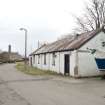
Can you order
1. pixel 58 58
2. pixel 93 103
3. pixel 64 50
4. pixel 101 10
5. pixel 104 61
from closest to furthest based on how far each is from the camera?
pixel 93 103
pixel 104 61
pixel 64 50
pixel 58 58
pixel 101 10

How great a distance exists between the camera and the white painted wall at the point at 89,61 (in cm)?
2406

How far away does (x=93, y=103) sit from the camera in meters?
11.1

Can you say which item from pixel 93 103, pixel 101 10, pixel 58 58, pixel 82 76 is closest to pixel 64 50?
pixel 58 58

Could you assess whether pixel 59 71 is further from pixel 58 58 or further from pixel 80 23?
pixel 80 23

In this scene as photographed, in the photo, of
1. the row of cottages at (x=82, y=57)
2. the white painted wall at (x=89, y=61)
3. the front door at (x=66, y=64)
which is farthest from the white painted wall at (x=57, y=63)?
the white painted wall at (x=89, y=61)

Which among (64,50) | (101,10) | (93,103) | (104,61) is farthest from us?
(101,10)

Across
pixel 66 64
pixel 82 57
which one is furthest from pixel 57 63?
pixel 82 57

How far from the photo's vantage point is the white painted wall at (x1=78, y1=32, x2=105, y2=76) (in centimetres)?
2406

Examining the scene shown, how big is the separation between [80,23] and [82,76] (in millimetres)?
32945

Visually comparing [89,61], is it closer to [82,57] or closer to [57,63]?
[82,57]

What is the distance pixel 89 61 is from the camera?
2447 centimetres

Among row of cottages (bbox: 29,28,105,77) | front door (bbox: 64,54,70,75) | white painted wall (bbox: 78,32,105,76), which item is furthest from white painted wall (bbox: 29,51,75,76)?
white painted wall (bbox: 78,32,105,76)

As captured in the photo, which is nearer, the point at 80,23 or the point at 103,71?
the point at 103,71

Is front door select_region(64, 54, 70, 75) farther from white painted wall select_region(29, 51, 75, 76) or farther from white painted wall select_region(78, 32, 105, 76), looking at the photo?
white painted wall select_region(78, 32, 105, 76)
